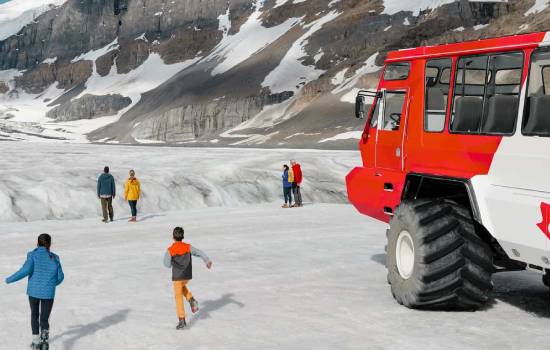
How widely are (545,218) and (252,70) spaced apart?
452ft

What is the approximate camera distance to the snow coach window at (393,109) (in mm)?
10211

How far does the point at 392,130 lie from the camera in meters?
10.2

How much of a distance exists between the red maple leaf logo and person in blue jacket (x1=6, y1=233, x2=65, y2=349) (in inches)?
200

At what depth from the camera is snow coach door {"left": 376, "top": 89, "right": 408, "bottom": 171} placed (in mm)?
9922

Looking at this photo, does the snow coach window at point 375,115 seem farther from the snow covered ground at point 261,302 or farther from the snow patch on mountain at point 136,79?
the snow patch on mountain at point 136,79

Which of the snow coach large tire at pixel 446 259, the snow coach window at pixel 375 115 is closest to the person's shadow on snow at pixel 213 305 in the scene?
the snow coach large tire at pixel 446 259

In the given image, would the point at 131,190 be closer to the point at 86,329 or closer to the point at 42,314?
the point at 86,329

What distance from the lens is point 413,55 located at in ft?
32.7

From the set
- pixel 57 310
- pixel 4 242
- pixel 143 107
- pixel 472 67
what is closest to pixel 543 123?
pixel 472 67

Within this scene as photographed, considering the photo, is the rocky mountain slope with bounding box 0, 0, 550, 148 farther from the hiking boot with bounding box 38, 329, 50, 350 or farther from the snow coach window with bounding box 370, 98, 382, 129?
the hiking boot with bounding box 38, 329, 50, 350

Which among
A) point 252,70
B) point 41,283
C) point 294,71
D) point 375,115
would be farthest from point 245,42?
point 41,283

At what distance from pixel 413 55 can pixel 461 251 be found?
9.66ft

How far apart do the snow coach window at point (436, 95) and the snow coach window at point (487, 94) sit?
0.25 meters

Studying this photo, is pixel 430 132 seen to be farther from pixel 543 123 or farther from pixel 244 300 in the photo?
Result: pixel 244 300
